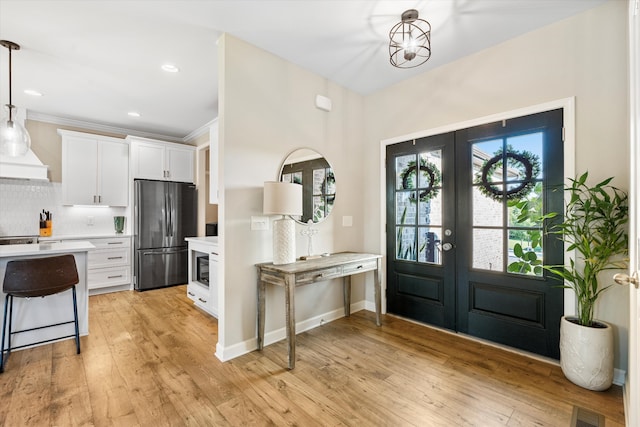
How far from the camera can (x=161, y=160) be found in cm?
512

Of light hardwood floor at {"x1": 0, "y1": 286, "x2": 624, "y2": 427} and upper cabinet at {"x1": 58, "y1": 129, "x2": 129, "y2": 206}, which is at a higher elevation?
upper cabinet at {"x1": 58, "y1": 129, "x2": 129, "y2": 206}

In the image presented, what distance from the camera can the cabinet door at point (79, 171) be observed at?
14.6ft

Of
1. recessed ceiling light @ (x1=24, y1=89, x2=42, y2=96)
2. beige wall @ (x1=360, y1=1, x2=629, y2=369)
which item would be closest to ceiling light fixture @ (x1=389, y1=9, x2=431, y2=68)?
beige wall @ (x1=360, y1=1, x2=629, y2=369)

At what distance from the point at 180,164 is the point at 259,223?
3.44 m

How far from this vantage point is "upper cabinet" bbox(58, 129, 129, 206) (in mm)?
4457

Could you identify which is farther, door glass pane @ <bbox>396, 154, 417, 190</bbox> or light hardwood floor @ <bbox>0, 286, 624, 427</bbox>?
door glass pane @ <bbox>396, 154, 417, 190</bbox>

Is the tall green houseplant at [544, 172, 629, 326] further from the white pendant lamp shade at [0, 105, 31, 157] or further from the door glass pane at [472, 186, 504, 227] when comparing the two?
the white pendant lamp shade at [0, 105, 31, 157]

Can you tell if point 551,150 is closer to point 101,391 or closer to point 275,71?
point 275,71

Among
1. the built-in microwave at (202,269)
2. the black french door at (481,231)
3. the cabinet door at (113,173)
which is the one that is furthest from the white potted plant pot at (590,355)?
the cabinet door at (113,173)

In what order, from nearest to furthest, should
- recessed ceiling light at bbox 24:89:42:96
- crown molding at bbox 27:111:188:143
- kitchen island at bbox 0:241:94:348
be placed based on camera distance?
kitchen island at bbox 0:241:94:348, recessed ceiling light at bbox 24:89:42:96, crown molding at bbox 27:111:188:143

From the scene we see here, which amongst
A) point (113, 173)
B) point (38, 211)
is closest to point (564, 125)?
point (113, 173)

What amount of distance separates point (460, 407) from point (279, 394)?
3.86ft

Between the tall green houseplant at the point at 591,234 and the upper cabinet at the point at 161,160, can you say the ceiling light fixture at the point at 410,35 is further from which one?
the upper cabinet at the point at 161,160

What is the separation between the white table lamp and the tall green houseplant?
2039 millimetres
